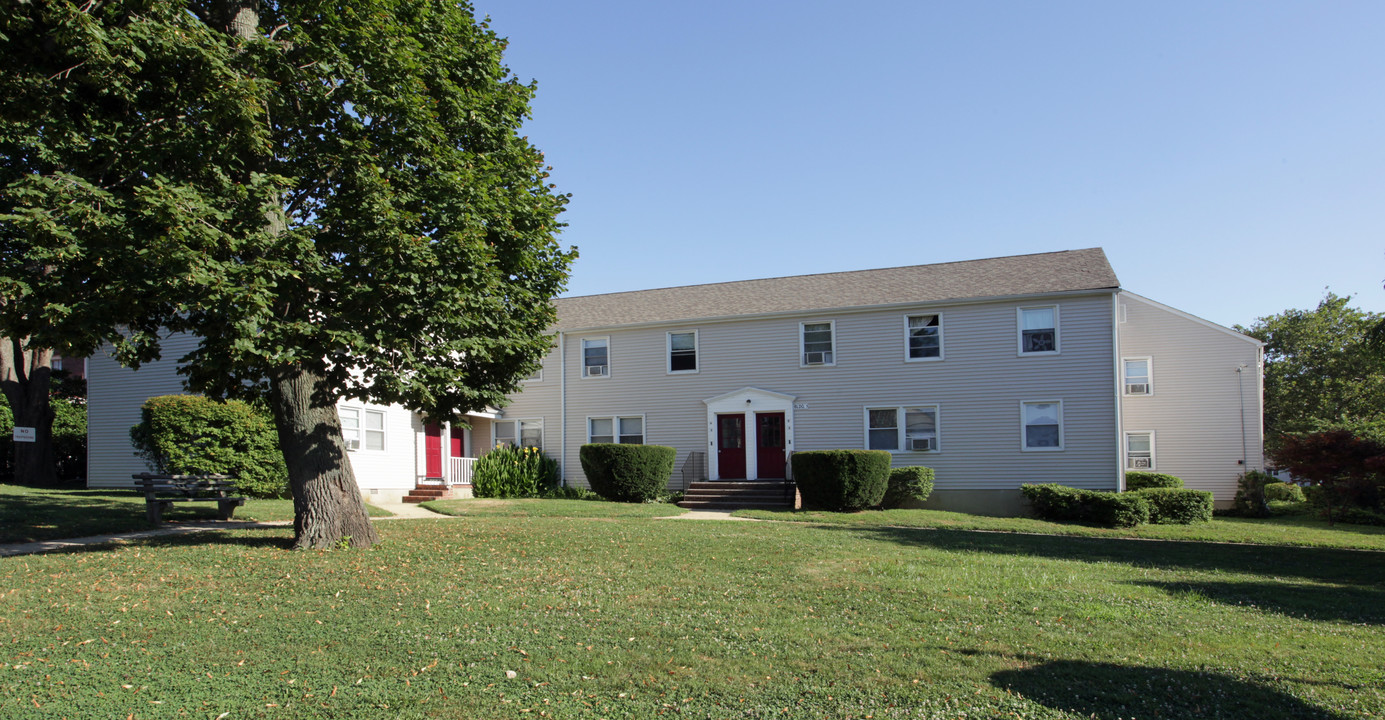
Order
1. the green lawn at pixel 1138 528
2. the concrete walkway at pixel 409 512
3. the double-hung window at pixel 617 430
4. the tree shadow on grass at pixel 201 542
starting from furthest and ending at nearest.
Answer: the double-hung window at pixel 617 430
the concrete walkway at pixel 409 512
the green lawn at pixel 1138 528
the tree shadow on grass at pixel 201 542

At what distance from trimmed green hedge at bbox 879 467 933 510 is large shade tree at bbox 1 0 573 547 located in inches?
474

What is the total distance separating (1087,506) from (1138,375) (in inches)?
313

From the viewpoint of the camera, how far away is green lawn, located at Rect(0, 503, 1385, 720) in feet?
16.2

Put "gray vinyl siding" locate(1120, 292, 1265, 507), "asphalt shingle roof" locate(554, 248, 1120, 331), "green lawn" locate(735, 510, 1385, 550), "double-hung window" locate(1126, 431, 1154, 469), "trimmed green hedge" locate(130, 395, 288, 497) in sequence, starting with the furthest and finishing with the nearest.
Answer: "double-hung window" locate(1126, 431, 1154, 469) → "gray vinyl siding" locate(1120, 292, 1265, 507) → "asphalt shingle roof" locate(554, 248, 1120, 331) → "trimmed green hedge" locate(130, 395, 288, 497) → "green lawn" locate(735, 510, 1385, 550)

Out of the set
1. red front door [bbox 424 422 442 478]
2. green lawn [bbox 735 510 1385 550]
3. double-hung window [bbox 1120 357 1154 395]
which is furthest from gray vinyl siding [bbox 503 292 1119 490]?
double-hung window [bbox 1120 357 1154 395]

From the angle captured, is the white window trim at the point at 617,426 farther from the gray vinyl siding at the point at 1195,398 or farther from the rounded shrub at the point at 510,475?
the gray vinyl siding at the point at 1195,398

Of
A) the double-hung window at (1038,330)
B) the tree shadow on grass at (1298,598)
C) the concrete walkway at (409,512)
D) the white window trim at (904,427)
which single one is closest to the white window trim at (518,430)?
the concrete walkway at (409,512)

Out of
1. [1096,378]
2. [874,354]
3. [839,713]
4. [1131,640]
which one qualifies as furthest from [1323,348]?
[839,713]

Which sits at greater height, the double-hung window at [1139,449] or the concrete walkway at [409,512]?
the double-hung window at [1139,449]

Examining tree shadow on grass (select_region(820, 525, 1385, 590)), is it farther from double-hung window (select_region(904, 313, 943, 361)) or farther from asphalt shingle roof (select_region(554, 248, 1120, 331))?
asphalt shingle roof (select_region(554, 248, 1120, 331))

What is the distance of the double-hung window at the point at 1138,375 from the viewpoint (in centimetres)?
2389

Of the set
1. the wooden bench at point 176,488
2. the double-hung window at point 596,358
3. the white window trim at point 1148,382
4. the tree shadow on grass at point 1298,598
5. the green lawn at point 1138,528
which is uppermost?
the double-hung window at point 596,358

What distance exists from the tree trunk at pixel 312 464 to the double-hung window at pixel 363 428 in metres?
10.6

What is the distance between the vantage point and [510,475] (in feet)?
76.8
